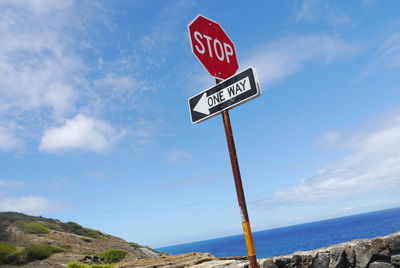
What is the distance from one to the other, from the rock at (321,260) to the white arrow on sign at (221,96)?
5.16 metres

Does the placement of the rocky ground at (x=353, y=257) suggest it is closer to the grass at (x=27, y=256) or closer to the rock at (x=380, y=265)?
the rock at (x=380, y=265)

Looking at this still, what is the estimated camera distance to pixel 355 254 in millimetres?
8141

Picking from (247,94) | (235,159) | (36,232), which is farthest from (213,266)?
(36,232)

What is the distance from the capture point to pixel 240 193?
4949 millimetres

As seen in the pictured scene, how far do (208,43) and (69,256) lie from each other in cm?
2493

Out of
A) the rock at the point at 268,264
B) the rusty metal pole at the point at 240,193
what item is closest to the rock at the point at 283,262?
the rock at the point at 268,264

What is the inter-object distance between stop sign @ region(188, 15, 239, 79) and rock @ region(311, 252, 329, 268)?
5.22m

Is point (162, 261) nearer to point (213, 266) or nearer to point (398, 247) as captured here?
point (213, 266)

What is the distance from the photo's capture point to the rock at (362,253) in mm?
7965

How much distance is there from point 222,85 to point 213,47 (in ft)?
2.41

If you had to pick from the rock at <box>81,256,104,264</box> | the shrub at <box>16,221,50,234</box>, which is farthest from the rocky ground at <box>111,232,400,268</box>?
the shrub at <box>16,221,50,234</box>

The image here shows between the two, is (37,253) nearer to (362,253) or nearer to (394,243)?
(362,253)

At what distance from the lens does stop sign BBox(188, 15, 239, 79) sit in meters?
5.46

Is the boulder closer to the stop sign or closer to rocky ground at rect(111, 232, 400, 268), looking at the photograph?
rocky ground at rect(111, 232, 400, 268)
